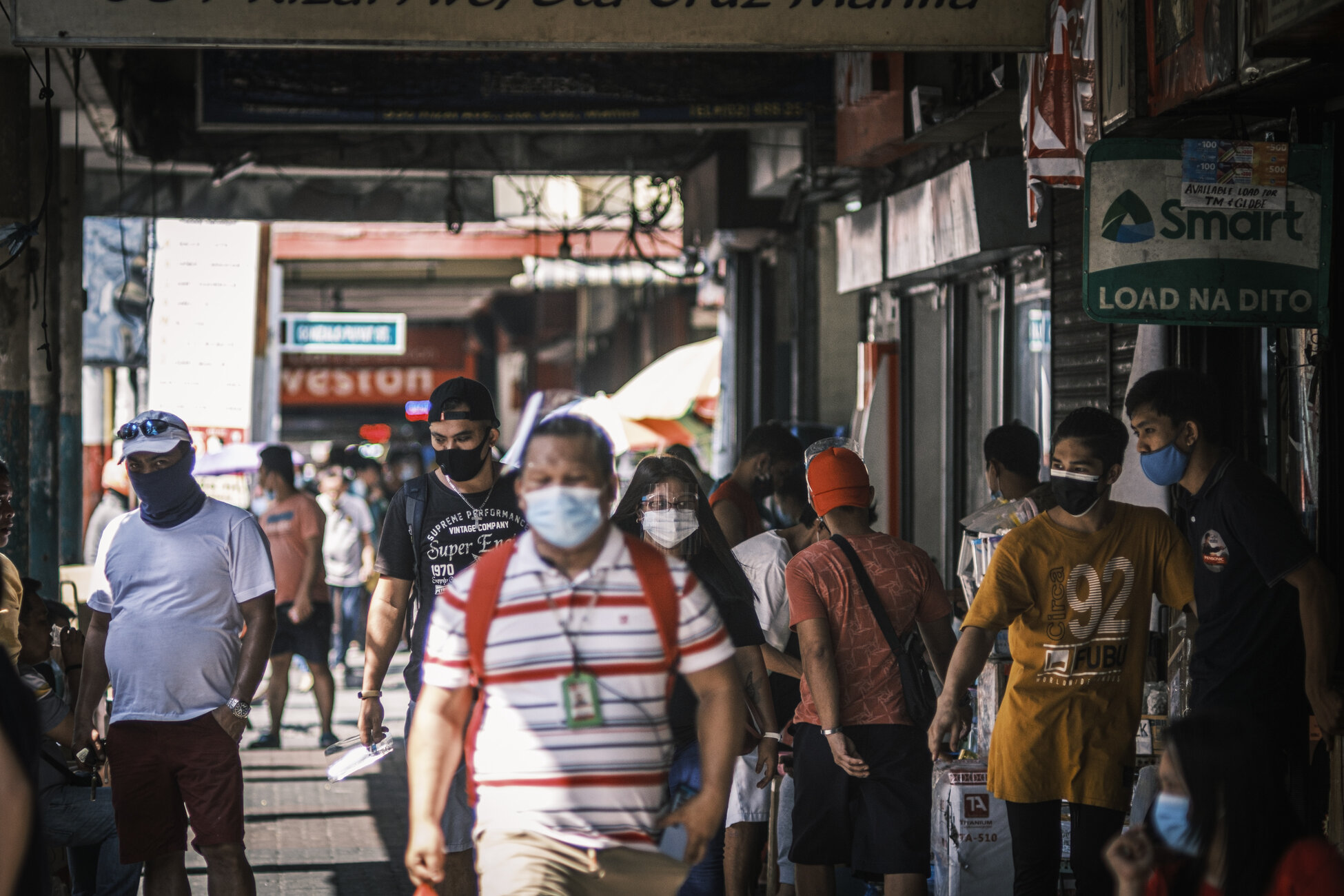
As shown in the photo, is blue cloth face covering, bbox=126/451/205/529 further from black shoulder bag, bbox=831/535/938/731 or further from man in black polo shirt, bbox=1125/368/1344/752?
man in black polo shirt, bbox=1125/368/1344/752

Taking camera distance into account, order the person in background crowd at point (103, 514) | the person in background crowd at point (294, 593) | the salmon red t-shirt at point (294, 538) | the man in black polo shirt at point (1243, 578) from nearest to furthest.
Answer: the man in black polo shirt at point (1243, 578) < the person in background crowd at point (294, 593) < the salmon red t-shirt at point (294, 538) < the person in background crowd at point (103, 514)

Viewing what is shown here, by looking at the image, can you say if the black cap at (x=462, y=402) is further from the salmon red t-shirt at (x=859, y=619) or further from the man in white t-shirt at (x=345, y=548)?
the man in white t-shirt at (x=345, y=548)

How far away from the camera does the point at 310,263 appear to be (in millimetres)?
→ 26734

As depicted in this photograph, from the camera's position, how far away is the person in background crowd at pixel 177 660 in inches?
219

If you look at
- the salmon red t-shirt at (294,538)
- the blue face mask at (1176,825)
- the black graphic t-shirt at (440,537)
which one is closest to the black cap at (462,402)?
the black graphic t-shirt at (440,537)

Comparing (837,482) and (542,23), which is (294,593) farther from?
(837,482)

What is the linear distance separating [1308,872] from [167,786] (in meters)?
4.08

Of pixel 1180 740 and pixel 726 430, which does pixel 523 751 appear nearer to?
pixel 1180 740

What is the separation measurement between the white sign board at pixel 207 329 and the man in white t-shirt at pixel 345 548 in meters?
1.82

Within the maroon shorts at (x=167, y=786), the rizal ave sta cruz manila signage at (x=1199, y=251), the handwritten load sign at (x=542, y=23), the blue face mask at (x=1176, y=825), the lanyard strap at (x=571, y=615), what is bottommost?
the maroon shorts at (x=167, y=786)

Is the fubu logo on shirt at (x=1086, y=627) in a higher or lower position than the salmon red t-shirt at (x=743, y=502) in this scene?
lower

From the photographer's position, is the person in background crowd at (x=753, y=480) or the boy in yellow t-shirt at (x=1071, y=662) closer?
the boy in yellow t-shirt at (x=1071, y=662)

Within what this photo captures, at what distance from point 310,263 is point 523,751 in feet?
79.8

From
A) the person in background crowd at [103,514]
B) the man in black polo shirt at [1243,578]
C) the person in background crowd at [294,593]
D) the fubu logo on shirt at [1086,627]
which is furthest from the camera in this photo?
the person in background crowd at [103,514]
